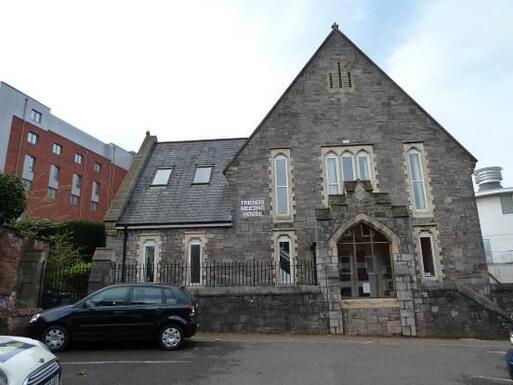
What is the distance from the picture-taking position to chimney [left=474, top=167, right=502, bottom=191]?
4462 cm

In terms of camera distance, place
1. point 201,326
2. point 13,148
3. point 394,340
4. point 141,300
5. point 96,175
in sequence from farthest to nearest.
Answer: point 96,175 → point 13,148 → point 201,326 → point 394,340 → point 141,300

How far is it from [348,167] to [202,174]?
781 cm

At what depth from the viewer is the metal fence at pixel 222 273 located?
59.2 ft

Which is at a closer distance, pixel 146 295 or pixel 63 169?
pixel 146 295

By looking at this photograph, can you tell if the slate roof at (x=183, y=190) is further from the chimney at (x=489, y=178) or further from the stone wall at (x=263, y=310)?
the chimney at (x=489, y=178)

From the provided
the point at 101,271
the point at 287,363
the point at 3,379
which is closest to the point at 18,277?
the point at 101,271

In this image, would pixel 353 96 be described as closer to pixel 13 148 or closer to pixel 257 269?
pixel 257 269

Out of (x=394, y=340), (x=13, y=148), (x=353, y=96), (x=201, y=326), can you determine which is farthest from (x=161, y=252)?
(x=13, y=148)

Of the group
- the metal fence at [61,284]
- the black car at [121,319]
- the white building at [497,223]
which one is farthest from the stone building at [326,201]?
the white building at [497,223]

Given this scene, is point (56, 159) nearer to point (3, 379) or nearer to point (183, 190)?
point (183, 190)

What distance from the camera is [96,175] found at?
56.8 m

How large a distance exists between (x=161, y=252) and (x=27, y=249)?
743 centimetres

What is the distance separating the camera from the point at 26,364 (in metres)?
4.87

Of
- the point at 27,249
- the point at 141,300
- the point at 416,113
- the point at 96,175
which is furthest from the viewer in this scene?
the point at 96,175
